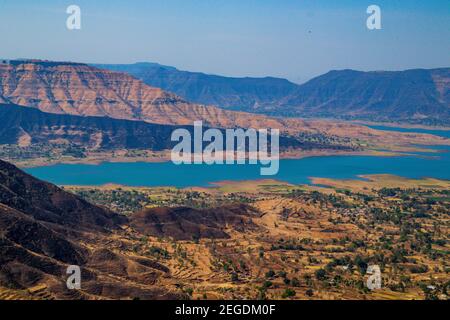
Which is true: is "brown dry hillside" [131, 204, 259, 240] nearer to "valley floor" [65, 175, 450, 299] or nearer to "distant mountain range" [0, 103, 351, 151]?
"valley floor" [65, 175, 450, 299]

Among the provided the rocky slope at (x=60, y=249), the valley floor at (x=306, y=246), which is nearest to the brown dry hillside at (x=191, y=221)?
the valley floor at (x=306, y=246)

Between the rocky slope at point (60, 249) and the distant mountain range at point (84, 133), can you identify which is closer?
the rocky slope at point (60, 249)

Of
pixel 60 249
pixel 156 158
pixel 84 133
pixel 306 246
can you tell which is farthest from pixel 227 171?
pixel 60 249

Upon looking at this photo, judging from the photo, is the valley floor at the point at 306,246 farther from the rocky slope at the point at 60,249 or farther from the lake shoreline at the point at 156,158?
the lake shoreline at the point at 156,158

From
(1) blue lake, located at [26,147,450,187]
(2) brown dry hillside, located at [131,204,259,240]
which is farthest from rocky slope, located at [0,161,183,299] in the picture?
(1) blue lake, located at [26,147,450,187]

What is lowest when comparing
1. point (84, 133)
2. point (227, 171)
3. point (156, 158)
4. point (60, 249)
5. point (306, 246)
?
point (306, 246)

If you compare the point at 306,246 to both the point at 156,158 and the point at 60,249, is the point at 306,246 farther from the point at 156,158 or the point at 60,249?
the point at 156,158

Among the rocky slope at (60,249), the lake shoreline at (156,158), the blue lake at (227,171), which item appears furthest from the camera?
the lake shoreline at (156,158)

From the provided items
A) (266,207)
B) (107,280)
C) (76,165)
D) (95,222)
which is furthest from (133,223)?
(76,165)

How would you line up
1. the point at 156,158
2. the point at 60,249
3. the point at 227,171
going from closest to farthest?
the point at 60,249, the point at 227,171, the point at 156,158
